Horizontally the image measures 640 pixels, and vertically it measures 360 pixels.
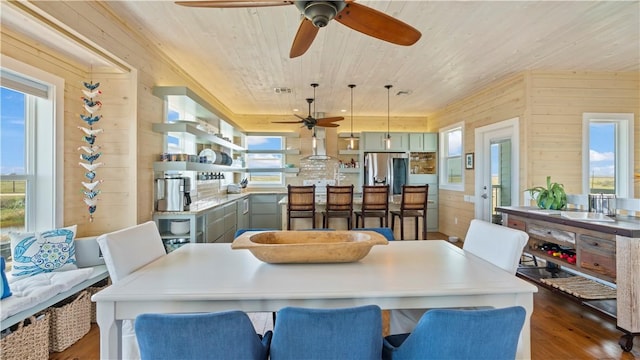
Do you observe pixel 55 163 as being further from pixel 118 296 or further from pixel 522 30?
pixel 522 30

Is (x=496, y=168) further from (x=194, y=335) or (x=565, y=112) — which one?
(x=194, y=335)

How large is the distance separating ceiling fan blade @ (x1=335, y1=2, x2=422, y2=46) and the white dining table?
1457mm

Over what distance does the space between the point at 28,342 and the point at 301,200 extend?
2.75 m

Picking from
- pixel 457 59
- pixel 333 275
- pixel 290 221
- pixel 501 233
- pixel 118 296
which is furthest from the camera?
pixel 290 221

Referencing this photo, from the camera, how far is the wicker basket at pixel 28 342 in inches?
70.5

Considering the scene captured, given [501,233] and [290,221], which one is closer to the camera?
[501,233]

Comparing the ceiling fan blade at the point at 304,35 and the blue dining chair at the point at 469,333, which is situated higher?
the ceiling fan blade at the point at 304,35

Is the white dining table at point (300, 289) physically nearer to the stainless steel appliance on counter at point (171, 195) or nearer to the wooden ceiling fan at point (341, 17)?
the wooden ceiling fan at point (341, 17)

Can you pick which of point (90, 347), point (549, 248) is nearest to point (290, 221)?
point (90, 347)

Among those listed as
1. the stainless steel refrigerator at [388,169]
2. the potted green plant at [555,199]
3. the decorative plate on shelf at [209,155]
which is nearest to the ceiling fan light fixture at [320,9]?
the potted green plant at [555,199]

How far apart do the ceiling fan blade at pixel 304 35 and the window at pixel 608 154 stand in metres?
4.41

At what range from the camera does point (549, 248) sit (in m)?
3.06

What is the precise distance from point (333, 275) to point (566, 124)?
458cm

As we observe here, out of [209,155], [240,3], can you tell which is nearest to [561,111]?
[240,3]
